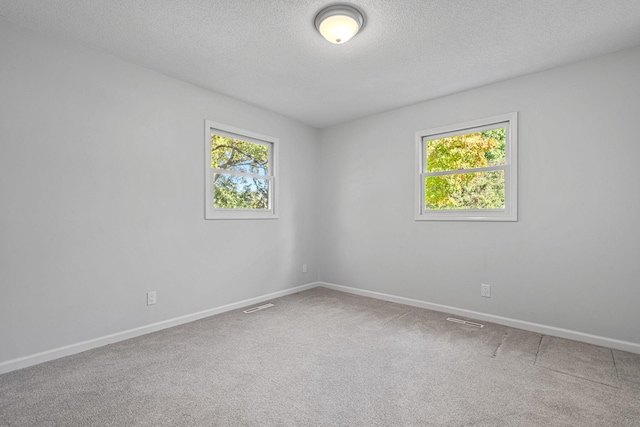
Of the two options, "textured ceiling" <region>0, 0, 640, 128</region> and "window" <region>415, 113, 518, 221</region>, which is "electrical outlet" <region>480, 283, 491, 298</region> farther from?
"textured ceiling" <region>0, 0, 640, 128</region>

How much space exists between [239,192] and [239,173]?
0.23m

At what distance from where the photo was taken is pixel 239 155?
3789 mm

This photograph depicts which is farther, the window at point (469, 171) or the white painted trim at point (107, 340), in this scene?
the window at point (469, 171)

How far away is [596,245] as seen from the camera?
8.70 ft

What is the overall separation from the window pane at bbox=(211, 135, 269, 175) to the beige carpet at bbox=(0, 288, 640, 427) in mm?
1845

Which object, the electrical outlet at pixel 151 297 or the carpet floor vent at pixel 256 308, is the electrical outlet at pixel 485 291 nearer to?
the carpet floor vent at pixel 256 308

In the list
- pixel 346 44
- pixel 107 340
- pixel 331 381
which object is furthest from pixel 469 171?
pixel 107 340

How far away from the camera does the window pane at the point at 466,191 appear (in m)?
3.26

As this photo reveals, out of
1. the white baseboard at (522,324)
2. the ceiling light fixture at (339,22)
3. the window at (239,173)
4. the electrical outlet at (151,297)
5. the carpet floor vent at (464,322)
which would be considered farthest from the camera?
the window at (239,173)

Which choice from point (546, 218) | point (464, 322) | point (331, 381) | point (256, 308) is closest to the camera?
point (331, 381)

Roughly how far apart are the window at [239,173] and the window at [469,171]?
1.93 meters


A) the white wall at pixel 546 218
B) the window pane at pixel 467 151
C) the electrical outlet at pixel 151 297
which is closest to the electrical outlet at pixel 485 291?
Result: the white wall at pixel 546 218

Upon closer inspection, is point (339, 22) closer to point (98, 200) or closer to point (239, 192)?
point (239, 192)

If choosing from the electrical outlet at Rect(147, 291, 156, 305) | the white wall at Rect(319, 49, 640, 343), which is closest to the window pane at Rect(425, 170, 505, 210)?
the white wall at Rect(319, 49, 640, 343)
